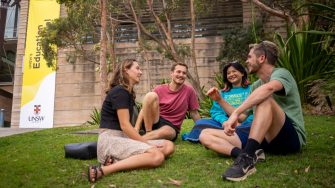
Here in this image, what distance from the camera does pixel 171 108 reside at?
15.4ft

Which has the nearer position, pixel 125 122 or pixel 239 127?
pixel 125 122

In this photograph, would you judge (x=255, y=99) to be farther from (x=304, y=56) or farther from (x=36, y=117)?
(x=36, y=117)

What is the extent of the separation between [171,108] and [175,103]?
0.27 ft

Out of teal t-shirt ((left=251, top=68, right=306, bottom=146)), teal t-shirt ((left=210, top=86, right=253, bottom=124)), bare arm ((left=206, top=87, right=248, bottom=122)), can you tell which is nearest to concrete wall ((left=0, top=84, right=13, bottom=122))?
teal t-shirt ((left=210, top=86, right=253, bottom=124))

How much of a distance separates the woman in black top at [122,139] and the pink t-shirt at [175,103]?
122 cm

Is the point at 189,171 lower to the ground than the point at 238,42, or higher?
lower

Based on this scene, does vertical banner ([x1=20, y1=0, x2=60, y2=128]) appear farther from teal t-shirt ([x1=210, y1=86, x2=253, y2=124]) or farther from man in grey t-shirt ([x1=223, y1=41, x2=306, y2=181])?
man in grey t-shirt ([x1=223, y1=41, x2=306, y2=181])

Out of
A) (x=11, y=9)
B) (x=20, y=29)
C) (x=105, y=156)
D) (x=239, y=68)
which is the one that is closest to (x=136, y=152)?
(x=105, y=156)

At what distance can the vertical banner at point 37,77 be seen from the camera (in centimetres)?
1706

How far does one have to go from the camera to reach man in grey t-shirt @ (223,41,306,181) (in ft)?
9.30

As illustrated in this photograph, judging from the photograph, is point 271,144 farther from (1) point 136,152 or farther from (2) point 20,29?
(2) point 20,29

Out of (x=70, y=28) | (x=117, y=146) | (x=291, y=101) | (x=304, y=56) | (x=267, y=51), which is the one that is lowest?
(x=117, y=146)

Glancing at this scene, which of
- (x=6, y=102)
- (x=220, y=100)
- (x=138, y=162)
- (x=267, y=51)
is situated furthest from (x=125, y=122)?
(x=6, y=102)

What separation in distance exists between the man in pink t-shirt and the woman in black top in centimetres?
100
